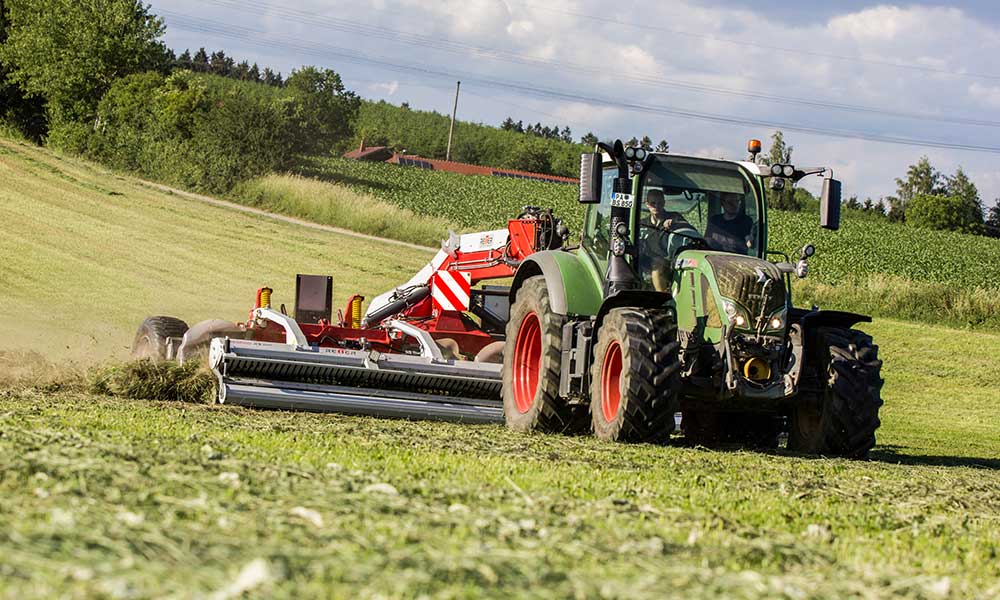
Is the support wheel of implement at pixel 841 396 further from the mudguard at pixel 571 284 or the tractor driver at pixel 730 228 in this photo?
the mudguard at pixel 571 284

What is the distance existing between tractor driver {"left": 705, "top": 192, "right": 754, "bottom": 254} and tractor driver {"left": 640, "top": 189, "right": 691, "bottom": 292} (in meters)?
0.21

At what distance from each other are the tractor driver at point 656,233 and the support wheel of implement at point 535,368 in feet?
2.66

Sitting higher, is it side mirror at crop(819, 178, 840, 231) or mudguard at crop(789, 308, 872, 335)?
side mirror at crop(819, 178, 840, 231)

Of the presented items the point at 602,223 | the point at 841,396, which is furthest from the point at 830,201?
the point at 602,223

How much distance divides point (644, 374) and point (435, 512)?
13.4ft

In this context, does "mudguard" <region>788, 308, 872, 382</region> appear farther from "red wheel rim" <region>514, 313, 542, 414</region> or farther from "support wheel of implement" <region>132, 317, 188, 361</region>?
"support wheel of implement" <region>132, 317, 188, 361</region>

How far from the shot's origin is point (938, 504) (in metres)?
6.40

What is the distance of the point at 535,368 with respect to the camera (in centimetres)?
1062

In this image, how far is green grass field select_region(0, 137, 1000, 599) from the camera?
3.36 meters

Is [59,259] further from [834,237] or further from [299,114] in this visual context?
[834,237]

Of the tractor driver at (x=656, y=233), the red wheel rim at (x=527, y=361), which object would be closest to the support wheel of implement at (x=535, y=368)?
the red wheel rim at (x=527, y=361)

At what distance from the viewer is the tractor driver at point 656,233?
9.50 meters

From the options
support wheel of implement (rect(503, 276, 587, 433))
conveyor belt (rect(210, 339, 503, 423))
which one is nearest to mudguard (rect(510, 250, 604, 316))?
support wheel of implement (rect(503, 276, 587, 433))

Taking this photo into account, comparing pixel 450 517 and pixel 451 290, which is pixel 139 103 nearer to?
pixel 451 290
